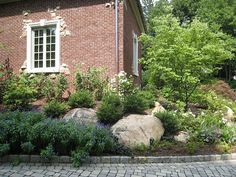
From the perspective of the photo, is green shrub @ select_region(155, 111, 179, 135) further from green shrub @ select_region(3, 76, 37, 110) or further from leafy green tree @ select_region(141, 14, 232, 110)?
green shrub @ select_region(3, 76, 37, 110)

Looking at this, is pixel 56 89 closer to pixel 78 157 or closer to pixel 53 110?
pixel 53 110

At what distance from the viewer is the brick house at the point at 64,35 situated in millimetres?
9773

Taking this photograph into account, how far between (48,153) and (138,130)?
2180 mm

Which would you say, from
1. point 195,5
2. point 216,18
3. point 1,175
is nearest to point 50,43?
point 1,175

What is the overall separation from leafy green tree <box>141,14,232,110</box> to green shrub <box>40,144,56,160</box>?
15.0 feet

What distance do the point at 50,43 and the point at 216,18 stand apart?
15.6 meters

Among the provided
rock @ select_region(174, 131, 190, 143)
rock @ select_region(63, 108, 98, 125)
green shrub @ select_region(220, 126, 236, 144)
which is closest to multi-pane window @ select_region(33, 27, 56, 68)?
rock @ select_region(63, 108, 98, 125)

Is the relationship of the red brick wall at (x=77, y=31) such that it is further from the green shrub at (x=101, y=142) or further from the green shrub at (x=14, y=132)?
the green shrub at (x=14, y=132)

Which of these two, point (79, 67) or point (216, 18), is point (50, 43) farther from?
point (216, 18)

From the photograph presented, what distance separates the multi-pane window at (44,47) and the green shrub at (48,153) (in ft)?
20.7

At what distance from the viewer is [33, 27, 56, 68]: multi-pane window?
10852 millimetres

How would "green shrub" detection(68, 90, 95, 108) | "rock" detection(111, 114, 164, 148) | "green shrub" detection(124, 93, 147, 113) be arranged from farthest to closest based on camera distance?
"green shrub" detection(68, 90, 95, 108) < "green shrub" detection(124, 93, 147, 113) < "rock" detection(111, 114, 164, 148)

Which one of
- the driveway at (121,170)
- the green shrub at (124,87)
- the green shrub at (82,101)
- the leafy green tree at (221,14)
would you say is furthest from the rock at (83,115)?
the leafy green tree at (221,14)

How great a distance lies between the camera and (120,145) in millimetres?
5656
